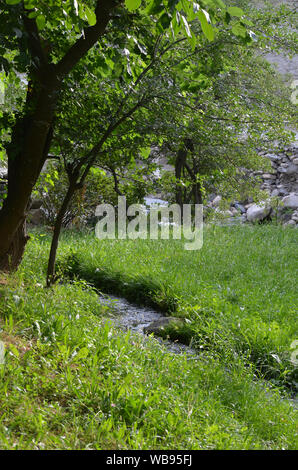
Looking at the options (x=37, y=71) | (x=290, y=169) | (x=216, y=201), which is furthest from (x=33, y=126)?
(x=290, y=169)

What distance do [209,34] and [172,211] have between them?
8879 mm

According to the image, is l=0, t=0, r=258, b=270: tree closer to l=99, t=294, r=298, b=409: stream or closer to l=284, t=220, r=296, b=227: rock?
l=99, t=294, r=298, b=409: stream

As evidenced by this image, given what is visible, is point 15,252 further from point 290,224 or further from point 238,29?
point 290,224

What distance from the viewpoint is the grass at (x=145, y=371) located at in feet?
7.86

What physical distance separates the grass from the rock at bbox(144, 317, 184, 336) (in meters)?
0.19

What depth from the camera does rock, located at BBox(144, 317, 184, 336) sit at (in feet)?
15.0

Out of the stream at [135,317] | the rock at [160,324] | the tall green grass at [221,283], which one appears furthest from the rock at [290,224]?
the rock at [160,324]

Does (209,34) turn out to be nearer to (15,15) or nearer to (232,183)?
(15,15)

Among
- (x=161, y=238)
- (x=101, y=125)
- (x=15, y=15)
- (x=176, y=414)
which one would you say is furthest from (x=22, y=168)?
(x=161, y=238)

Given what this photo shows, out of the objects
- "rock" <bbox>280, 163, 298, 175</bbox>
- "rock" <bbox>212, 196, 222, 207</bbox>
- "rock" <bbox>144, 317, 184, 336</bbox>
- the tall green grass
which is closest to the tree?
"rock" <bbox>144, 317, 184, 336</bbox>

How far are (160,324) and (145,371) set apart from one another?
1487 mm

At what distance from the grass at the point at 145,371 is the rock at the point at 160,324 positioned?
0.19 meters

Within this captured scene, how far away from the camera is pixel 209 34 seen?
2.02m
